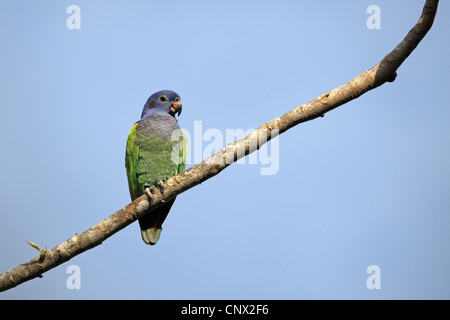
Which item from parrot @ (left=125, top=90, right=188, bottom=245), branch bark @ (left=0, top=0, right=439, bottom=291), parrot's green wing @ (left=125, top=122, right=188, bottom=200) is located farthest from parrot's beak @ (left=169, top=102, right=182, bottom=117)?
branch bark @ (left=0, top=0, right=439, bottom=291)

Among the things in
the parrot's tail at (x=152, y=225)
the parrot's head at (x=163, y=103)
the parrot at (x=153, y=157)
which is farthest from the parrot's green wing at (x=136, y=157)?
the parrot's head at (x=163, y=103)

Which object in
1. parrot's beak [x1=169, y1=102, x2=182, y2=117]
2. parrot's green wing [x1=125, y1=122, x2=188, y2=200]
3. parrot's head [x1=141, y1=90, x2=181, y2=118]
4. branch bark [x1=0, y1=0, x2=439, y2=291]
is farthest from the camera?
parrot's beak [x1=169, y1=102, x2=182, y2=117]

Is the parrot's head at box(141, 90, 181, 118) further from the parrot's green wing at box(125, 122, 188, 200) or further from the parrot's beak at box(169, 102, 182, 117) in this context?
the parrot's green wing at box(125, 122, 188, 200)

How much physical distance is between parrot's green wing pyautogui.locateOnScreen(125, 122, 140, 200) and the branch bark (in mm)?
2103

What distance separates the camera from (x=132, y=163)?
7.93 metres

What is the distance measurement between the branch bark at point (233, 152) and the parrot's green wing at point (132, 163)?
6.90 feet

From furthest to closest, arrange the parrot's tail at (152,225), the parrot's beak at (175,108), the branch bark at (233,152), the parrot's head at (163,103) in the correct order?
the parrot's beak at (175,108) → the parrot's head at (163,103) → the parrot's tail at (152,225) → the branch bark at (233,152)

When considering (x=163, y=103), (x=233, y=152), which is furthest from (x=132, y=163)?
(x=233, y=152)

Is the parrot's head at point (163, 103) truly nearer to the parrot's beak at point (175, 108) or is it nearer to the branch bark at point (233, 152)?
the parrot's beak at point (175, 108)

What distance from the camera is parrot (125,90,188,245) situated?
7551mm

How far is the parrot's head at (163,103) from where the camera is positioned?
28.7ft

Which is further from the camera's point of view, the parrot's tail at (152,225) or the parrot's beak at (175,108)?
the parrot's beak at (175,108)

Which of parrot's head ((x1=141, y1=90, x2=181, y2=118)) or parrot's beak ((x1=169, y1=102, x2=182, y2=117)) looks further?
parrot's beak ((x1=169, y1=102, x2=182, y2=117))

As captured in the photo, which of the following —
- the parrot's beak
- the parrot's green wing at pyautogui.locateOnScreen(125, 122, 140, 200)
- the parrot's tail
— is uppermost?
the parrot's beak
